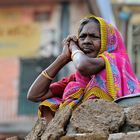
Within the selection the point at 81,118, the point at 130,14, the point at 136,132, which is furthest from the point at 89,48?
the point at 130,14

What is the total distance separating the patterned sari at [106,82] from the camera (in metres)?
3.24

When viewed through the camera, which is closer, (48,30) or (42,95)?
(42,95)

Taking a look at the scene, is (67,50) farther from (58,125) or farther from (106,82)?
Result: (58,125)

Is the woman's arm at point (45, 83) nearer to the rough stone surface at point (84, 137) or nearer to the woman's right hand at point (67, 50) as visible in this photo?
the woman's right hand at point (67, 50)

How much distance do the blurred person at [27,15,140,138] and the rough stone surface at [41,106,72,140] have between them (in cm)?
10

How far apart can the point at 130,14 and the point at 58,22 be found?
7.21ft

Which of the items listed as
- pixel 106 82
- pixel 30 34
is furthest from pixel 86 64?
pixel 30 34

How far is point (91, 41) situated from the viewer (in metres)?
3.41

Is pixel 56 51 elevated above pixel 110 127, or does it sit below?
above

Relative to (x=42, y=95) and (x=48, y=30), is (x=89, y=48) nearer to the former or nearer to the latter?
(x=42, y=95)

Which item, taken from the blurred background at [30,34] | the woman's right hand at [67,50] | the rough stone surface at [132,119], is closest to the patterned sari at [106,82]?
the woman's right hand at [67,50]

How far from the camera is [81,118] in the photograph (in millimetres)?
3004

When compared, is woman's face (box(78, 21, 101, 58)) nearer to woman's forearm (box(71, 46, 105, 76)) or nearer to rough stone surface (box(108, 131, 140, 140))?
woman's forearm (box(71, 46, 105, 76))

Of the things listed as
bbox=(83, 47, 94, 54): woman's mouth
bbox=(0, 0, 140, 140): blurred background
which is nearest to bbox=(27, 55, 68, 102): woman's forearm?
bbox=(83, 47, 94, 54): woman's mouth
